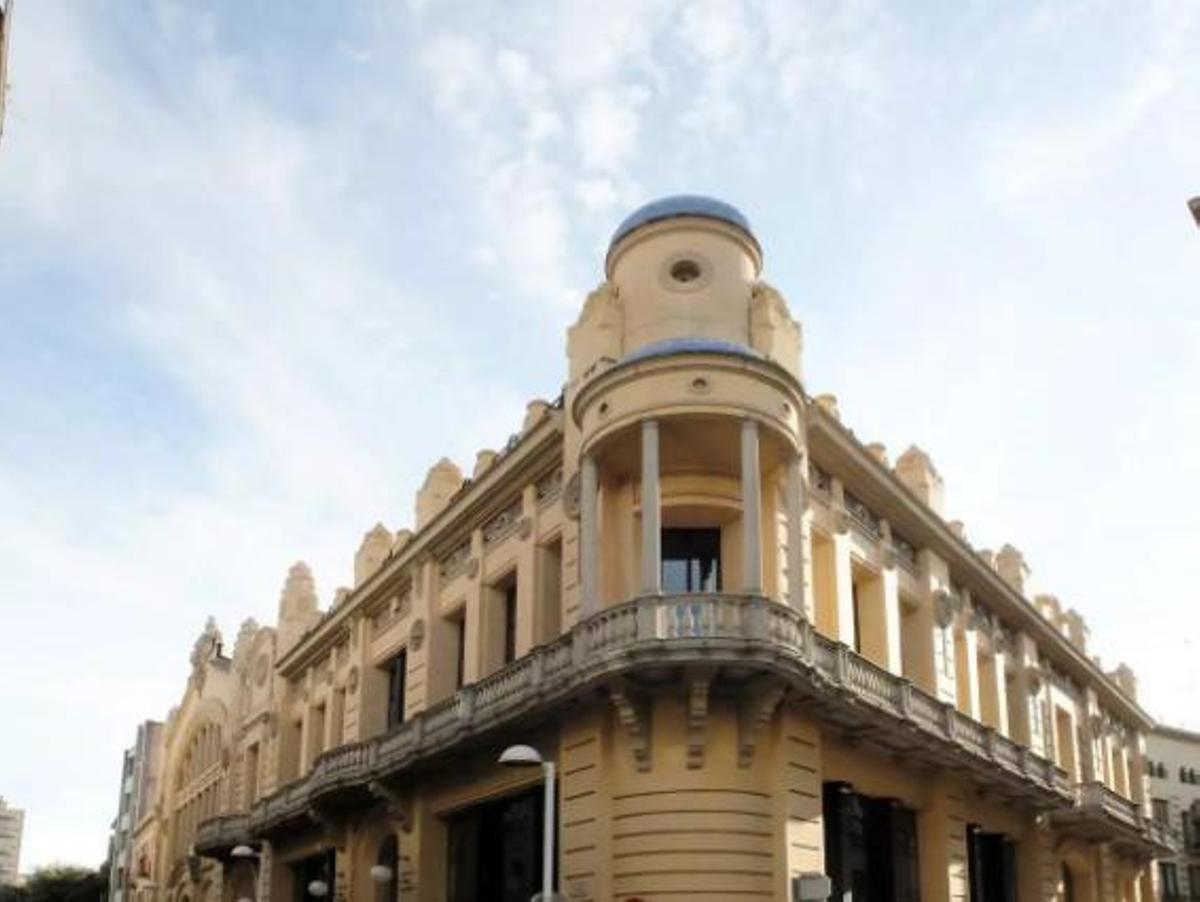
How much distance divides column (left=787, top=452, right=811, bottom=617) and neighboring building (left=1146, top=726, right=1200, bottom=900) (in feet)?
138

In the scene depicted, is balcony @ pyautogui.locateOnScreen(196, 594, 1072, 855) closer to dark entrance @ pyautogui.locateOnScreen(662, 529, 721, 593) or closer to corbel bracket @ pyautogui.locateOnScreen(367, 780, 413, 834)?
corbel bracket @ pyautogui.locateOnScreen(367, 780, 413, 834)

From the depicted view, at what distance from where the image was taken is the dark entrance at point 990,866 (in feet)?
91.7

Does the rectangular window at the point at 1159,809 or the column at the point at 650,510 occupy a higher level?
the column at the point at 650,510

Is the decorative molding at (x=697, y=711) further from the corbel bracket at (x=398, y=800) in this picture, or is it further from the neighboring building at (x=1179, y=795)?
the neighboring building at (x=1179, y=795)

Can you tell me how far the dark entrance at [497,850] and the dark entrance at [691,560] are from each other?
15.0 feet

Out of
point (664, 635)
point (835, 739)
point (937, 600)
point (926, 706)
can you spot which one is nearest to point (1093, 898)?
point (937, 600)

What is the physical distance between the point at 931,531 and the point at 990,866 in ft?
26.3

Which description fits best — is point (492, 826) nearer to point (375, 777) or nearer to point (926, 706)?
point (375, 777)

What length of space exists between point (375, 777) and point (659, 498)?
10.7 meters

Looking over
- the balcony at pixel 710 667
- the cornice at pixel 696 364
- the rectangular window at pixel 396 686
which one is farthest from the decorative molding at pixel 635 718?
the rectangular window at pixel 396 686

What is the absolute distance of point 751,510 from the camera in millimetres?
20297

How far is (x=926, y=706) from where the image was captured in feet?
79.7

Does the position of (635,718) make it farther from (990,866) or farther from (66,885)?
(66,885)

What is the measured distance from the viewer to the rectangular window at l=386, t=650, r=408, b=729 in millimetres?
31406
